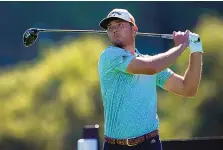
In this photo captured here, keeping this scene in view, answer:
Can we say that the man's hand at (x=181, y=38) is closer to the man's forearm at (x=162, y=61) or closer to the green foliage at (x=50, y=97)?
the man's forearm at (x=162, y=61)

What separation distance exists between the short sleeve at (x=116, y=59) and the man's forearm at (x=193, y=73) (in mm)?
289

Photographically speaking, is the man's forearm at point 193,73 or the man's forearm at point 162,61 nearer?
the man's forearm at point 162,61

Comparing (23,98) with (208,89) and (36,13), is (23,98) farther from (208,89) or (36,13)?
(208,89)

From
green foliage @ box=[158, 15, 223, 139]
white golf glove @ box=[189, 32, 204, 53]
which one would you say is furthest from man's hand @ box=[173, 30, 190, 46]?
green foliage @ box=[158, 15, 223, 139]

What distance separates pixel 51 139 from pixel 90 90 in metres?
0.81

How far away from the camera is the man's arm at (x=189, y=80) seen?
2.33 meters

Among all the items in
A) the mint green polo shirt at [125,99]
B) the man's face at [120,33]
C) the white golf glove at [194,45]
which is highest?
the man's face at [120,33]

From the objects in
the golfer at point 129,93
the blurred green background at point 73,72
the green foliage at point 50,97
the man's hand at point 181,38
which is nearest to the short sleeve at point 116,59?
the golfer at point 129,93

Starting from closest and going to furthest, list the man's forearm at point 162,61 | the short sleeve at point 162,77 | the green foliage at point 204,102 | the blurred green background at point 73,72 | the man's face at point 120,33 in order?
1. the man's forearm at point 162,61
2. the man's face at point 120,33
3. the short sleeve at point 162,77
4. the blurred green background at point 73,72
5. the green foliage at point 204,102

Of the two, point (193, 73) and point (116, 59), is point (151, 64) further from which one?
point (193, 73)

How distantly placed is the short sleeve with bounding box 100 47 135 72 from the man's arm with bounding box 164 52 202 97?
293mm

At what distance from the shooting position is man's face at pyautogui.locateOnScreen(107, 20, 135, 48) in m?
2.26

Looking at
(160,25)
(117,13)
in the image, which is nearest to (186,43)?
(117,13)

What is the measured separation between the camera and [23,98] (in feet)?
22.1
